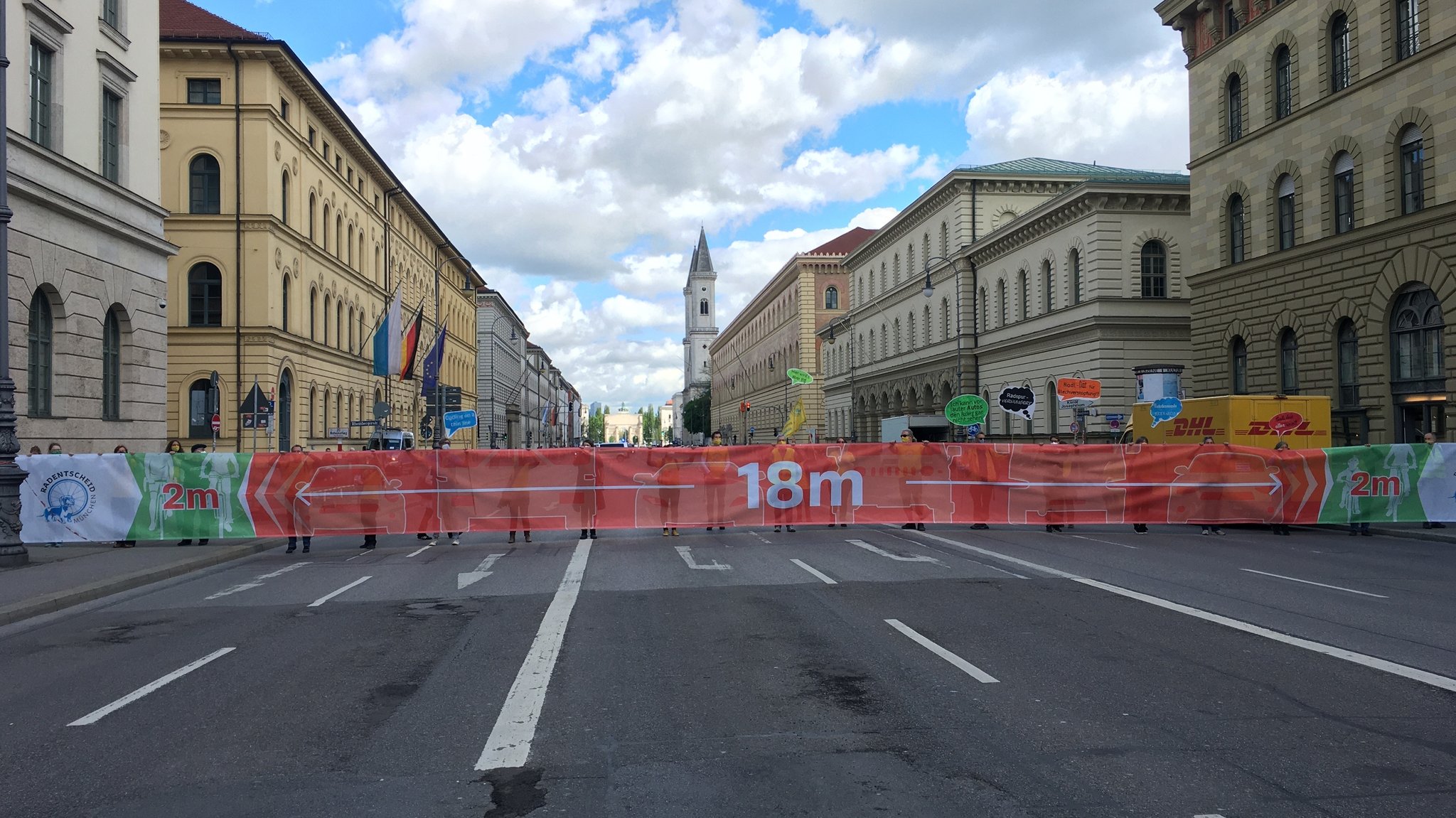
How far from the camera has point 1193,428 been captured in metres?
25.9

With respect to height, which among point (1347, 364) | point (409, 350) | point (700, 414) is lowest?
point (1347, 364)

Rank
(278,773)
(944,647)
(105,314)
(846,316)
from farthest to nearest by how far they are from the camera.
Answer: (846,316) → (105,314) → (944,647) → (278,773)

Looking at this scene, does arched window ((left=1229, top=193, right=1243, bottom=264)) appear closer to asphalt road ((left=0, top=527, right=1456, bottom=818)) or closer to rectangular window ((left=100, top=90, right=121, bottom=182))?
asphalt road ((left=0, top=527, right=1456, bottom=818))

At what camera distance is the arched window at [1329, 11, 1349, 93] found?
96.9 ft

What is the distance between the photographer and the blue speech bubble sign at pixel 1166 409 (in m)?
27.0

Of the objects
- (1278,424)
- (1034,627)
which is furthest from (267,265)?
(1034,627)

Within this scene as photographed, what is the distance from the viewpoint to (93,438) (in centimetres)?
2538

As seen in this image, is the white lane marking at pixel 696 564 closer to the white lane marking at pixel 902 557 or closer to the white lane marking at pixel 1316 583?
the white lane marking at pixel 902 557

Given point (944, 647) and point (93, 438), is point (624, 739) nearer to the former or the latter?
point (944, 647)

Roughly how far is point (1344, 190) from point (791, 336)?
245 feet

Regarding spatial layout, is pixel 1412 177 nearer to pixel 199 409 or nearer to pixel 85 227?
pixel 85 227

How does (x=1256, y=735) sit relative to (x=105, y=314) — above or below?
below

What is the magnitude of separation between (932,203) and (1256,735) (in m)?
59.4

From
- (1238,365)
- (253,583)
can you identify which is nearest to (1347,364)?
(1238,365)
